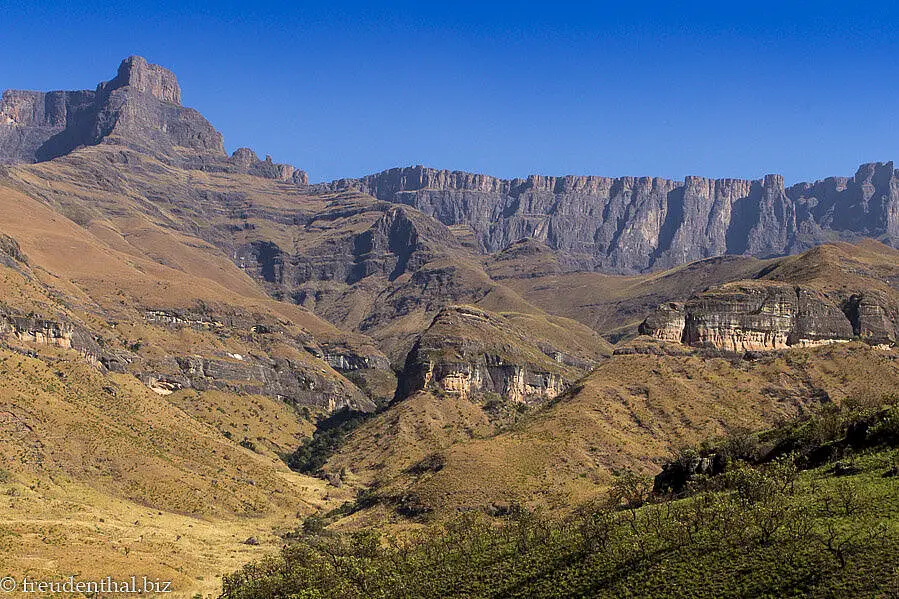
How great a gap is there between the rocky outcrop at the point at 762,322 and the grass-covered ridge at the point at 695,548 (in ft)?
252

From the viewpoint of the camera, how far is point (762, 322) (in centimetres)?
18025

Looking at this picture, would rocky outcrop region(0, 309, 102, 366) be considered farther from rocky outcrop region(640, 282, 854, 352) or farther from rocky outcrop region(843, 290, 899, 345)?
rocky outcrop region(843, 290, 899, 345)

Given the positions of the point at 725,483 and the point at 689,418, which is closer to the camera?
the point at 725,483

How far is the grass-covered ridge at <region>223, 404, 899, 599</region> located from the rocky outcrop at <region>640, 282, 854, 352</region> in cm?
7666

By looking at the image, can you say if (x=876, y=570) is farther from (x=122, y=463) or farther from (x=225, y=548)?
(x=122, y=463)

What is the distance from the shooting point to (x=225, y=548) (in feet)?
436

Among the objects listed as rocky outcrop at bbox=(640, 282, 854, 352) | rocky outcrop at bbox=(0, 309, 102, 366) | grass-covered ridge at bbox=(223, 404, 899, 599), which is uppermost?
rocky outcrop at bbox=(640, 282, 854, 352)

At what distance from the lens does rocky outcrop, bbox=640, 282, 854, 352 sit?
180 metres

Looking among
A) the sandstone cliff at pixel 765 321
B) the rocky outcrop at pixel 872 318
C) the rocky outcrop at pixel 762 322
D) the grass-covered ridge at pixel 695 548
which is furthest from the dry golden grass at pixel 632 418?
the grass-covered ridge at pixel 695 548

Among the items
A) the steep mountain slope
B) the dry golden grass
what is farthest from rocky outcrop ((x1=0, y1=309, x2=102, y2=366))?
the dry golden grass

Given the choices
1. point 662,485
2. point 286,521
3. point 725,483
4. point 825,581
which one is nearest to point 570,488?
point 662,485

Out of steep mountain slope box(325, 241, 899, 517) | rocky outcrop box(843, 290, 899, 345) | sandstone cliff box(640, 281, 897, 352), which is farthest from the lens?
rocky outcrop box(843, 290, 899, 345)

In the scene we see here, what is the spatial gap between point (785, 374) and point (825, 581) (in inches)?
4433

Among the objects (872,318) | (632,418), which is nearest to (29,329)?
(632,418)
